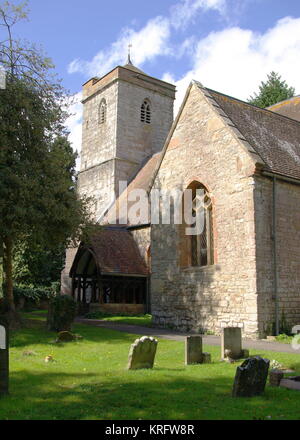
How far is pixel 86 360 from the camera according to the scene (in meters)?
9.30

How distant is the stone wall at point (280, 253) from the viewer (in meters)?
13.1

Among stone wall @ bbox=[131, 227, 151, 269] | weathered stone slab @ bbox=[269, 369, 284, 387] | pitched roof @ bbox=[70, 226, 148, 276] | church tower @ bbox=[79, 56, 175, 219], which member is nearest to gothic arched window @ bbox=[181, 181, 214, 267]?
pitched roof @ bbox=[70, 226, 148, 276]

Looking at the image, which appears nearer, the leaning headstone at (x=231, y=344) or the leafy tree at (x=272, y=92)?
the leaning headstone at (x=231, y=344)

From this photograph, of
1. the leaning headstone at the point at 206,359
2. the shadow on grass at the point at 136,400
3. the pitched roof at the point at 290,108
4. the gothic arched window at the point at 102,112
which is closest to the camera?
the shadow on grass at the point at 136,400

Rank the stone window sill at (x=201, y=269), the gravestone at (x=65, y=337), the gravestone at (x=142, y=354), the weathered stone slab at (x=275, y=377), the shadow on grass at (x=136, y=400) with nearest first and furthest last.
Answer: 1. the shadow on grass at (x=136, y=400)
2. the weathered stone slab at (x=275, y=377)
3. the gravestone at (x=142, y=354)
4. the gravestone at (x=65, y=337)
5. the stone window sill at (x=201, y=269)

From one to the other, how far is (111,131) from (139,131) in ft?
7.49

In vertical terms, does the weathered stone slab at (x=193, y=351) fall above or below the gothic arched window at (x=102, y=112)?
below

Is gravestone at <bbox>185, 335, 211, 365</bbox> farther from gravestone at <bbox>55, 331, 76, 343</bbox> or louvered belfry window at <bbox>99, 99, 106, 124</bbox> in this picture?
louvered belfry window at <bbox>99, 99, 106, 124</bbox>

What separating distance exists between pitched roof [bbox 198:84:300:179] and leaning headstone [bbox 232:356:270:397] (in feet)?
29.2

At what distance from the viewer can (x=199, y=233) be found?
52.5ft

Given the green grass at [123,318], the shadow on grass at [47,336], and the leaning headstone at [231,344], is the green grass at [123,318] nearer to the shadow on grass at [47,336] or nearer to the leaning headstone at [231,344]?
the shadow on grass at [47,336]

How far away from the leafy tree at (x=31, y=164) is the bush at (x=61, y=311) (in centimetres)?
167

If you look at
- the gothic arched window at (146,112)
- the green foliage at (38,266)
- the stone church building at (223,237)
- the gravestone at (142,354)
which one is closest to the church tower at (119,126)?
the gothic arched window at (146,112)

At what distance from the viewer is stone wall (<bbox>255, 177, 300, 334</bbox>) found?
43.1 feet
